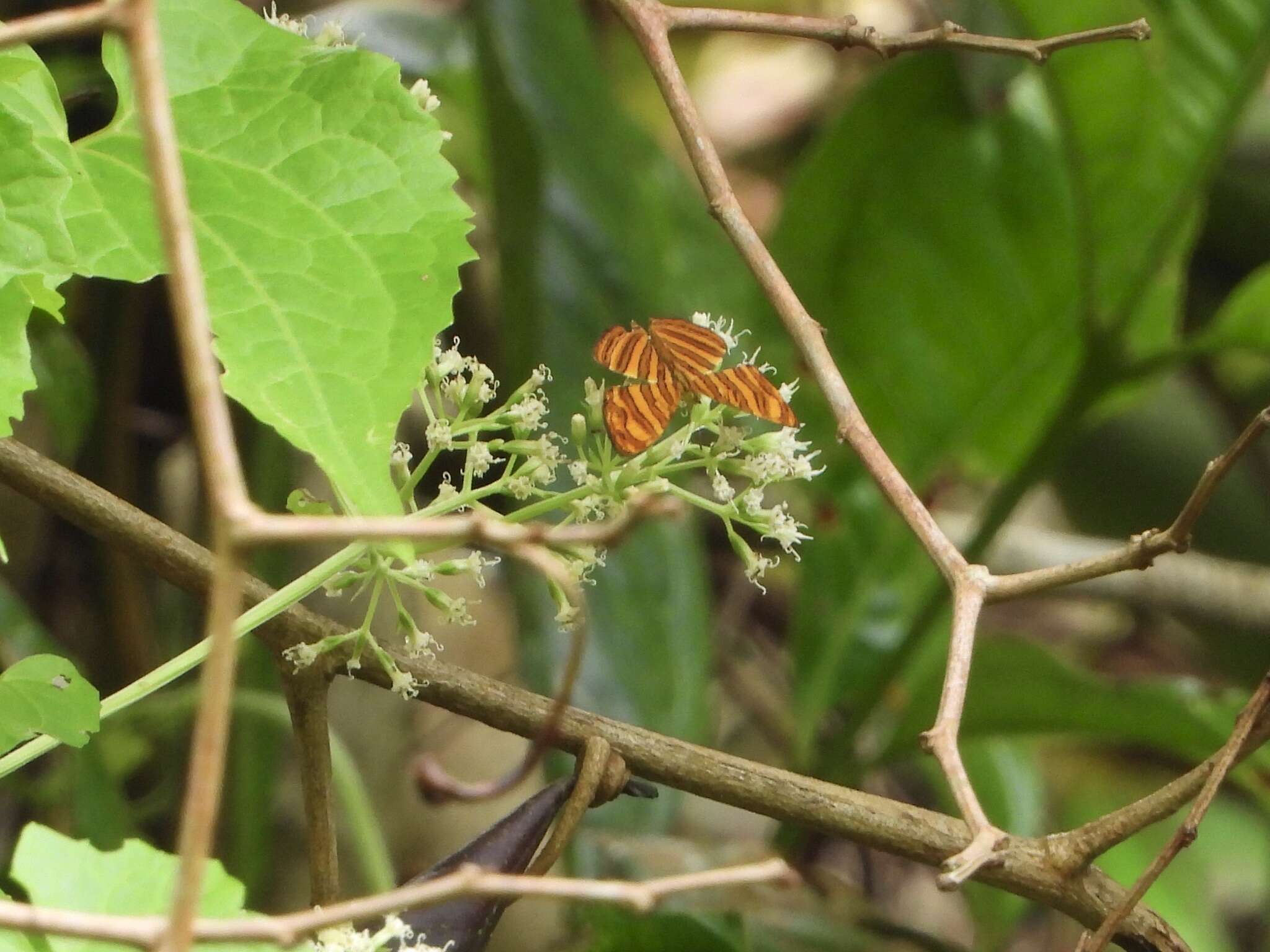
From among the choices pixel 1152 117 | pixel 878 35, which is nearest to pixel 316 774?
pixel 878 35

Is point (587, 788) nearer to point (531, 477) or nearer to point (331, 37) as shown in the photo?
point (531, 477)

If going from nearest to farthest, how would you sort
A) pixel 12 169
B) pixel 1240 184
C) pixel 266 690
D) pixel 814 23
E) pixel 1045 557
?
pixel 12 169
pixel 814 23
pixel 266 690
pixel 1045 557
pixel 1240 184

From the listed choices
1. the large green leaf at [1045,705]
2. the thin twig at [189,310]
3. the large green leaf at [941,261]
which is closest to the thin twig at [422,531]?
the thin twig at [189,310]

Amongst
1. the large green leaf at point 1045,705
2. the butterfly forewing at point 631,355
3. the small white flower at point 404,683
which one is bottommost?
the small white flower at point 404,683

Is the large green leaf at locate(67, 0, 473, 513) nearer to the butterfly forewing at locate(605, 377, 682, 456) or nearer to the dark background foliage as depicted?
the butterfly forewing at locate(605, 377, 682, 456)

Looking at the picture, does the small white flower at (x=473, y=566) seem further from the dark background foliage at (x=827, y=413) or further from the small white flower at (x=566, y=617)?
the dark background foliage at (x=827, y=413)

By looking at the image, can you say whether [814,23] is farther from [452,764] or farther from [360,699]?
[452,764]

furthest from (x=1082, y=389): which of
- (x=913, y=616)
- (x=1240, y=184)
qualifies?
(x=1240, y=184)
